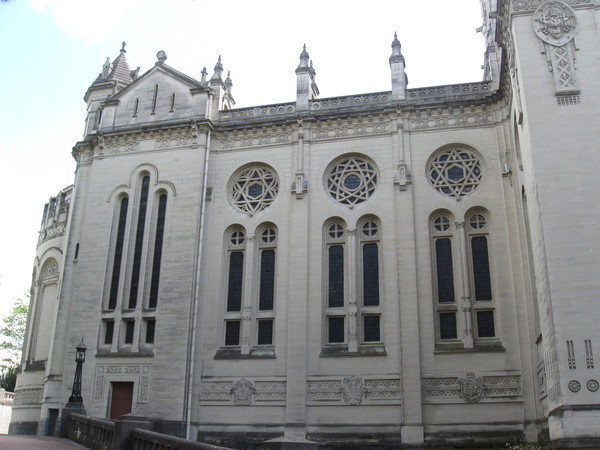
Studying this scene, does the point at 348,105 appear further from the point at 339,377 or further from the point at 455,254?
the point at 339,377

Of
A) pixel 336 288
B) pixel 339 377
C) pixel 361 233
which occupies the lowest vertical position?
pixel 339 377

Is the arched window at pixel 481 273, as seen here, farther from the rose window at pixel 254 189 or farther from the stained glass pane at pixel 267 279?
the rose window at pixel 254 189

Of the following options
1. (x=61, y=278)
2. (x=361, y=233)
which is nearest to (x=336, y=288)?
(x=361, y=233)

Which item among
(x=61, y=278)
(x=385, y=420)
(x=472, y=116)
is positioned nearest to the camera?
(x=385, y=420)

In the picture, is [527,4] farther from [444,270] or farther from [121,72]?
[121,72]

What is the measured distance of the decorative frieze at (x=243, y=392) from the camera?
77.5ft

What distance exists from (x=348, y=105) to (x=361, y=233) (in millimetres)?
5906

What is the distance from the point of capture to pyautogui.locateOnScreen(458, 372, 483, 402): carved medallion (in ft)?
71.4

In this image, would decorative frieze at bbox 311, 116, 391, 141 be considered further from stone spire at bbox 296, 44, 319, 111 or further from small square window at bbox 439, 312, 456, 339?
small square window at bbox 439, 312, 456, 339

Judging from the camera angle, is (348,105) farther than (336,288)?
Yes

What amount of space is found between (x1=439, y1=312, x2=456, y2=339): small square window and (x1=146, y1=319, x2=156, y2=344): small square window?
11.8 metres

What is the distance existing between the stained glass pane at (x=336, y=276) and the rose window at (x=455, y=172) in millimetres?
4867

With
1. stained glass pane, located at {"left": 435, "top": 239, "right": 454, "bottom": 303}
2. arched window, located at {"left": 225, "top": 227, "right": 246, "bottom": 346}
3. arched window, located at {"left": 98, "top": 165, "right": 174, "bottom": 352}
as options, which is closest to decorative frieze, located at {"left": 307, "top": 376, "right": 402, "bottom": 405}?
stained glass pane, located at {"left": 435, "top": 239, "right": 454, "bottom": 303}

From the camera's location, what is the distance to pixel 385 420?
22266mm
